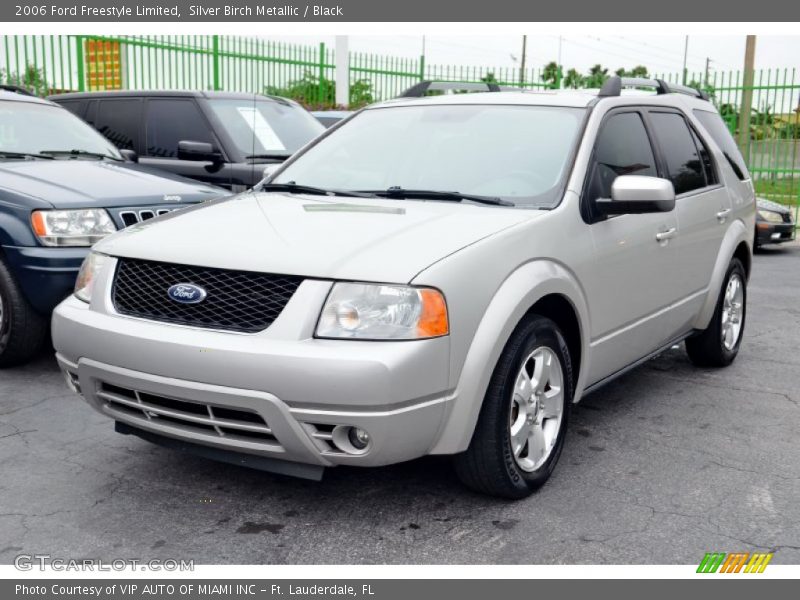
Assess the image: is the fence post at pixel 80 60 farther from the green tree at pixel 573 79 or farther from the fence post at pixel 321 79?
the green tree at pixel 573 79

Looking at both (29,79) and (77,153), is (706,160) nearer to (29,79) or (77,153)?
(77,153)

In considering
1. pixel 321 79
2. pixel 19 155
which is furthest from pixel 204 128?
pixel 321 79

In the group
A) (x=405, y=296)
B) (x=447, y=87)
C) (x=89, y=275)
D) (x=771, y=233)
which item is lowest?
(x=771, y=233)

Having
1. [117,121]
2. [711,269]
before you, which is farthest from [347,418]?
[117,121]

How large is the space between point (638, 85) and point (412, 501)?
3387 millimetres

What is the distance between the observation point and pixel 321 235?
341cm

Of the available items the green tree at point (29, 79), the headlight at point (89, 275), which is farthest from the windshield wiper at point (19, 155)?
the green tree at point (29, 79)

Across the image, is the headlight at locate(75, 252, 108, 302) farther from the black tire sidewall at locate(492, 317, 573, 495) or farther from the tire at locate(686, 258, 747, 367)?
the tire at locate(686, 258, 747, 367)

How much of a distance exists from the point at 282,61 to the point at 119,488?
13.1m

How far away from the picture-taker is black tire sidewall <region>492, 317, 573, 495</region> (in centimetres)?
339

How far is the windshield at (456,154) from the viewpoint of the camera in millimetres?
4066

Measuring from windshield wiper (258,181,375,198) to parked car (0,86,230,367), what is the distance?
1.24 metres

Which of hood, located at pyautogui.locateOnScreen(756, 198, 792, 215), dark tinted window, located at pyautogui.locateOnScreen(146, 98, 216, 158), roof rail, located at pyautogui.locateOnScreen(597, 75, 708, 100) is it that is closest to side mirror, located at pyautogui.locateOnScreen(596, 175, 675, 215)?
roof rail, located at pyautogui.locateOnScreen(597, 75, 708, 100)

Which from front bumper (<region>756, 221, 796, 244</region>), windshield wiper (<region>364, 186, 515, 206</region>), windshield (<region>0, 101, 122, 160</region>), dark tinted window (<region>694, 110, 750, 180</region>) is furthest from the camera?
front bumper (<region>756, 221, 796, 244</region>)
